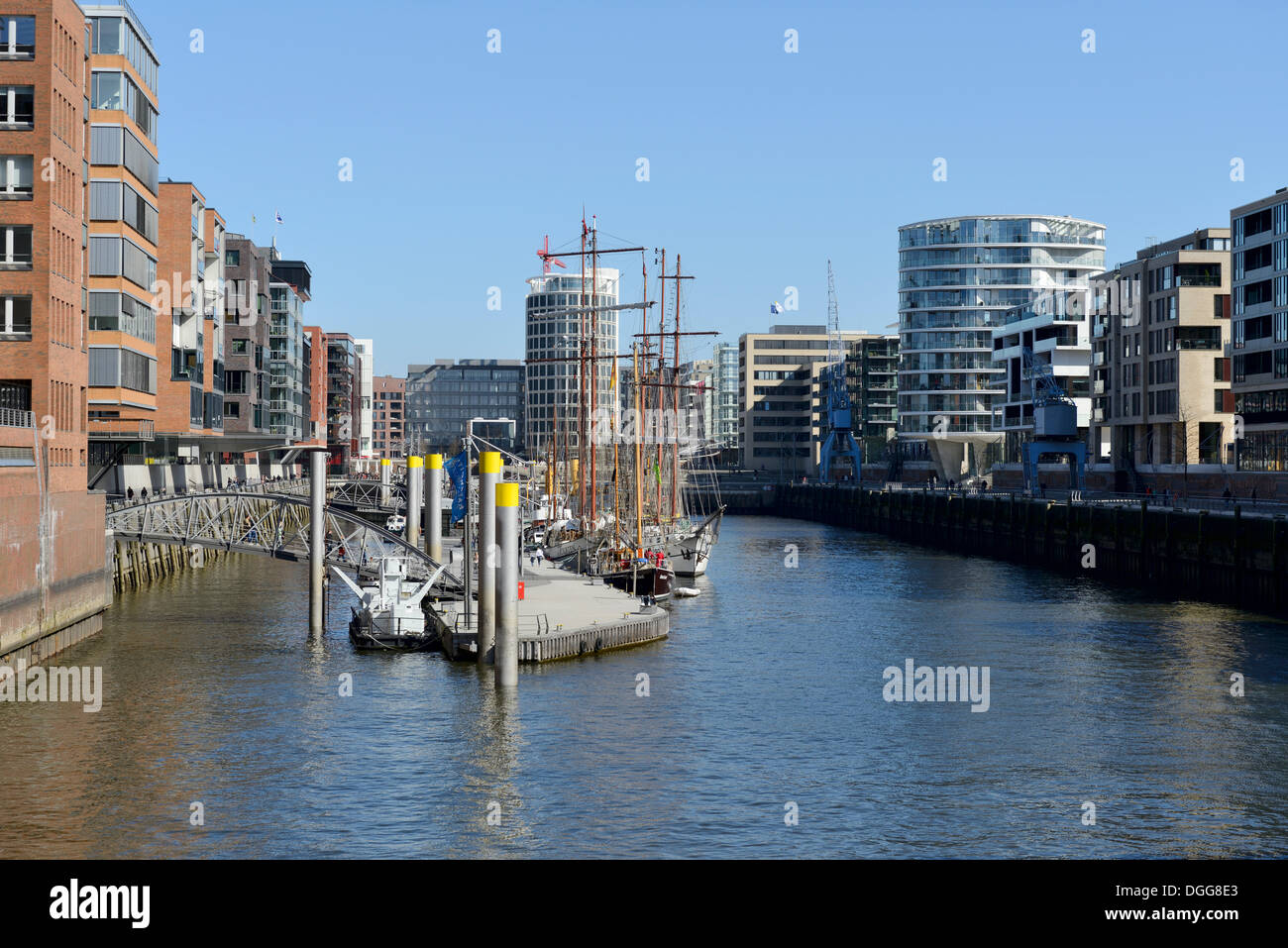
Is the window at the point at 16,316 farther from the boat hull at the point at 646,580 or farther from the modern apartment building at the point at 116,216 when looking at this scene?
the boat hull at the point at 646,580

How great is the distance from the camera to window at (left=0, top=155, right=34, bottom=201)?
56594mm

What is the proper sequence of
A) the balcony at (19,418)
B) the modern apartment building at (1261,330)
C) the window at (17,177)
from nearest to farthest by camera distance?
the balcony at (19,418)
the window at (17,177)
the modern apartment building at (1261,330)

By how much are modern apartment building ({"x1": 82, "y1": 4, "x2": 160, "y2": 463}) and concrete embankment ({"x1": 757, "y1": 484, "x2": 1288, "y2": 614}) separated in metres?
60.2

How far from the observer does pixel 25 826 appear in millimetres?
29516

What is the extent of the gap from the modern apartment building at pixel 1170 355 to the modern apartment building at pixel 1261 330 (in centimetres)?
483

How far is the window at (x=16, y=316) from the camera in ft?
185

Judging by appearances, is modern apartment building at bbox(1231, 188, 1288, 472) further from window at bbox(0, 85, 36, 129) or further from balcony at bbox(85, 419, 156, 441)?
window at bbox(0, 85, 36, 129)

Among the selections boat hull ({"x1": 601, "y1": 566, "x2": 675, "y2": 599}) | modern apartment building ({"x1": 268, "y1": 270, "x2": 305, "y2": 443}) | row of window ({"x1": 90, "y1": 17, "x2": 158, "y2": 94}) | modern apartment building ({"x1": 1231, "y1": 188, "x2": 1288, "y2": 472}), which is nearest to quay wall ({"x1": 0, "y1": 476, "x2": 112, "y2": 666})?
boat hull ({"x1": 601, "y1": 566, "x2": 675, "y2": 599})

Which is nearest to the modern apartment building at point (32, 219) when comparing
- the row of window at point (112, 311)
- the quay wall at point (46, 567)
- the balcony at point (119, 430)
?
the quay wall at point (46, 567)

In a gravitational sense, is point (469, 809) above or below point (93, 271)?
below

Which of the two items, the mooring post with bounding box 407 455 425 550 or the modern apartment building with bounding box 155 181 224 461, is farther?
the modern apartment building with bounding box 155 181 224 461
